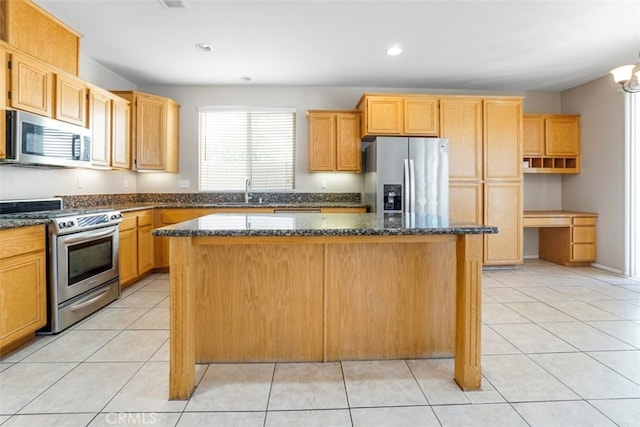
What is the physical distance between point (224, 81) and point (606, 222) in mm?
5676

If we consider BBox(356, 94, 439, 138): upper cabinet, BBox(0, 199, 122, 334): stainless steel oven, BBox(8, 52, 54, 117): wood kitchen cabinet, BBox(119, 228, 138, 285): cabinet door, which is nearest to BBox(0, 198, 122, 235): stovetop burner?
BBox(0, 199, 122, 334): stainless steel oven

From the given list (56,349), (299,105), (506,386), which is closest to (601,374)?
(506,386)

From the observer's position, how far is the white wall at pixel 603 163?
4.38 meters

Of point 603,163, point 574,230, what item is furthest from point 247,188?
point 603,163

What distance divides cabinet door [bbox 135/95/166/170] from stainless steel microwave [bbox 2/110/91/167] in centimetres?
96

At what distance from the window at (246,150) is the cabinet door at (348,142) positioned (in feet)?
2.43

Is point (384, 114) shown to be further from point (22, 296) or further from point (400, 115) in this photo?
point (22, 296)

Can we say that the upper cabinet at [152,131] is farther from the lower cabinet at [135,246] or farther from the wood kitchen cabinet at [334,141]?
the wood kitchen cabinet at [334,141]

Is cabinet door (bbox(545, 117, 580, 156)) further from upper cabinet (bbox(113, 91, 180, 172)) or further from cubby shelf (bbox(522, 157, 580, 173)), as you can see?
upper cabinet (bbox(113, 91, 180, 172))

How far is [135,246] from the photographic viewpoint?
12.4ft

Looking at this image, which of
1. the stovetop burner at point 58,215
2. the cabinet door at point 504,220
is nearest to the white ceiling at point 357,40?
the cabinet door at point 504,220

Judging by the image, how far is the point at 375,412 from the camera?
5.40ft

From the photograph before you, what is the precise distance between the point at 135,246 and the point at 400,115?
363cm

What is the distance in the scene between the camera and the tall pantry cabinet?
14.5ft
